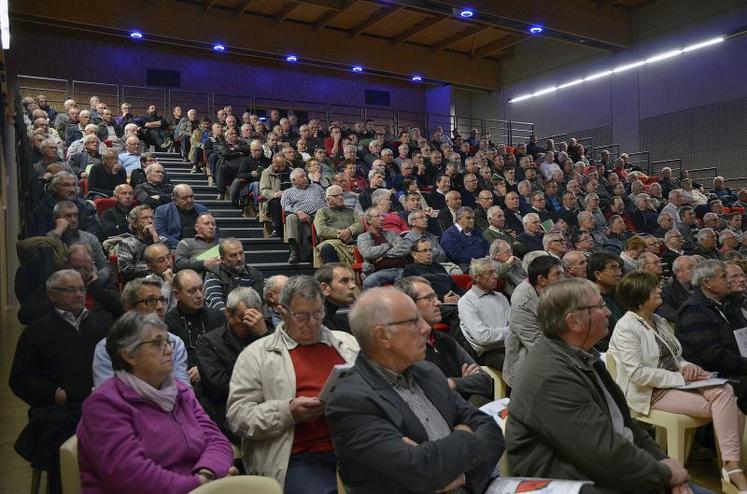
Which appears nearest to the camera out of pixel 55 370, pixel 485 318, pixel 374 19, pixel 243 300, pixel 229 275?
pixel 55 370

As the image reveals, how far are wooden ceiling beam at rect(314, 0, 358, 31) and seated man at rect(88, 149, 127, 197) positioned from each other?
21.6ft

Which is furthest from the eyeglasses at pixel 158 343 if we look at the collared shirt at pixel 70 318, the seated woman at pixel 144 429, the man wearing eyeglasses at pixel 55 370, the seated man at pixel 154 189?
the seated man at pixel 154 189

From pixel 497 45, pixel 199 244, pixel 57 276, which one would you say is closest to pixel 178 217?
pixel 199 244

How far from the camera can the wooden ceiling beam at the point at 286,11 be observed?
38.5 feet

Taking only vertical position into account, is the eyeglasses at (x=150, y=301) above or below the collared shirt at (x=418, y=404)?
above

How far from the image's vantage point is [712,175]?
11.9 meters

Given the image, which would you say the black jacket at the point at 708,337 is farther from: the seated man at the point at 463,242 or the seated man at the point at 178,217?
the seated man at the point at 178,217

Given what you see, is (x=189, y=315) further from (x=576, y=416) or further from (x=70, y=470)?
(x=576, y=416)

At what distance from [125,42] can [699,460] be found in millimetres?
12206

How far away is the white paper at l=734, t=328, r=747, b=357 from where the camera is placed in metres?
3.28

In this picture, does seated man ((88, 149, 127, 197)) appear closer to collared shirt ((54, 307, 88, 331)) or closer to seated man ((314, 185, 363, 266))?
seated man ((314, 185, 363, 266))

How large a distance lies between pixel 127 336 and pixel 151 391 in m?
0.19

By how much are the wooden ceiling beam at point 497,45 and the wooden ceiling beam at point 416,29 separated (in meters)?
2.00

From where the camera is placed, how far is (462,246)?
567cm
